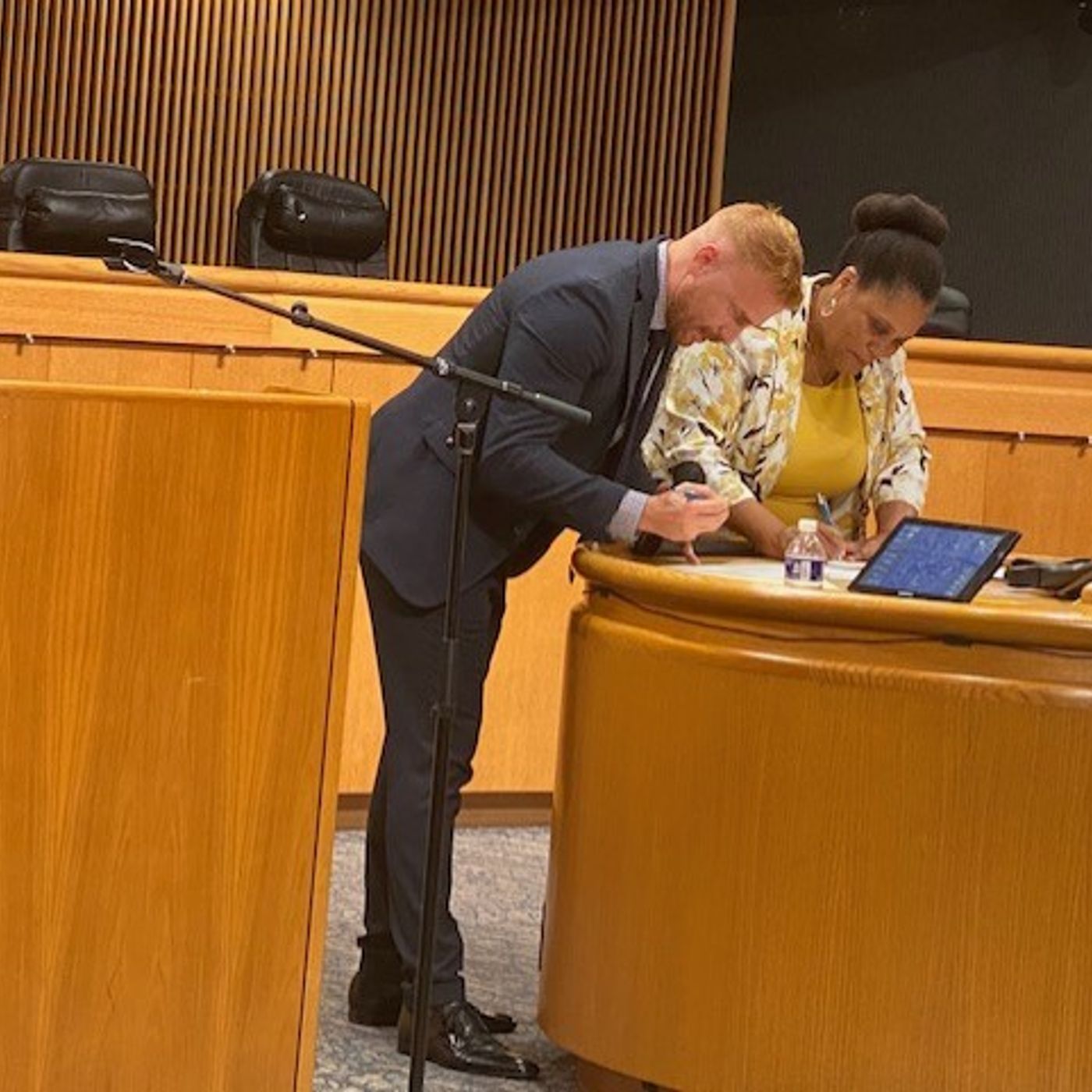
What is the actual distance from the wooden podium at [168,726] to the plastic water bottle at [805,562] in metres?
0.78

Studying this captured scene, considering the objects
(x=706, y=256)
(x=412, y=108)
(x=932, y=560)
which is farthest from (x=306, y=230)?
(x=932, y=560)

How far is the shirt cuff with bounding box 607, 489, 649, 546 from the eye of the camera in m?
3.61

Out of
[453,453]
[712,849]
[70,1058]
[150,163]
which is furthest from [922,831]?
[150,163]

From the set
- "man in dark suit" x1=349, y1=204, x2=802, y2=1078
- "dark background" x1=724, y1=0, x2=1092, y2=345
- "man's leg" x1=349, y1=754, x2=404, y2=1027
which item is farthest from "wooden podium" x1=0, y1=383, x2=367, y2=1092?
"dark background" x1=724, y1=0, x2=1092, y2=345

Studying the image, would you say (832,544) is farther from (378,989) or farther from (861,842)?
(378,989)

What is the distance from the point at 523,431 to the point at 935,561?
1.96 ft

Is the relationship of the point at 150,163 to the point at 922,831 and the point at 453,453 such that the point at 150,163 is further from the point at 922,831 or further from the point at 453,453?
the point at 922,831

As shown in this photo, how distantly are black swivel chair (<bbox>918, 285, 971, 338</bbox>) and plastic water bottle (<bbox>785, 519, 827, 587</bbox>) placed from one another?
114 inches

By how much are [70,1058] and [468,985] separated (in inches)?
62.2

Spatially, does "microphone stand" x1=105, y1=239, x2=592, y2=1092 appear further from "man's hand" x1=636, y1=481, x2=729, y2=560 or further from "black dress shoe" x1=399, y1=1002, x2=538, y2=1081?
"black dress shoe" x1=399, y1=1002, x2=538, y2=1081

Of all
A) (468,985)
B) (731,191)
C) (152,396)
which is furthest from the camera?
(731,191)

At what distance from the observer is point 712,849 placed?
3500 millimetres

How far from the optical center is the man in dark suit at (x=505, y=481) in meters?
3.60

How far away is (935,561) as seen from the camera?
11.5 ft
